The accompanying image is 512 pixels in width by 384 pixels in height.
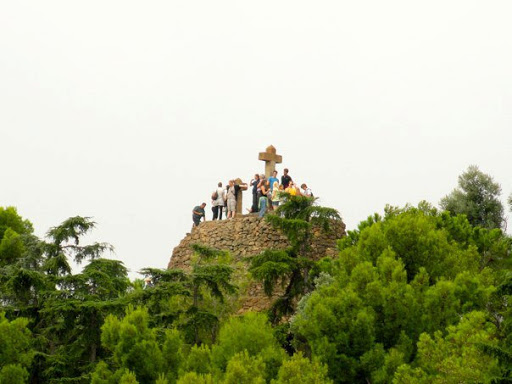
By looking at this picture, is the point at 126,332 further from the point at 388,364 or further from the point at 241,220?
the point at 241,220

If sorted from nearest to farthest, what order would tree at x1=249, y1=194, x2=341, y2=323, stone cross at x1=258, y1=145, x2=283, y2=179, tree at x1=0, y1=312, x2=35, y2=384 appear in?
tree at x1=0, y1=312, x2=35, y2=384, tree at x1=249, y1=194, x2=341, y2=323, stone cross at x1=258, y1=145, x2=283, y2=179

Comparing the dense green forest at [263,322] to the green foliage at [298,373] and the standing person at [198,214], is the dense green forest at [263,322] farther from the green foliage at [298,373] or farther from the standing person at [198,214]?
the standing person at [198,214]

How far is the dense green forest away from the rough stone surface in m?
7.06

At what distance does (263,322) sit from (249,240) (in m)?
14.2

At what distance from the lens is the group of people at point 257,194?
131 feet

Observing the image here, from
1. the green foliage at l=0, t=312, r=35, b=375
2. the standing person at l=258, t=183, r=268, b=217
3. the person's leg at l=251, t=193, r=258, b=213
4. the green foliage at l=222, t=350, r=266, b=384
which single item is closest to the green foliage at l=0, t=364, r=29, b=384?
the green foliage at l=0, t=312, r=35, b=375

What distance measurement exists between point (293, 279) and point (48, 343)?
8584 mm

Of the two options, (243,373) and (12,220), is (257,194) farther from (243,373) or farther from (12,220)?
(243,373)

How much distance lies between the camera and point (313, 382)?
23484 millimetres

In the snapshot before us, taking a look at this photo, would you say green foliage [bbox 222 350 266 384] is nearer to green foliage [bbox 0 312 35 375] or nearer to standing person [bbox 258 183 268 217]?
green foliage [bbox 0 312 35 375]

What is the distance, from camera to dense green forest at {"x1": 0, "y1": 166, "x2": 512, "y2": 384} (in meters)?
24.4

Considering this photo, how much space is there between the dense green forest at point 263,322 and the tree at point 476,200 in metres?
17.6

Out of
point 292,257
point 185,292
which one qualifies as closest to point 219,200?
point 292,257

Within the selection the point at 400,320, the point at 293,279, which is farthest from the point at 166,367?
the point at 293,279
